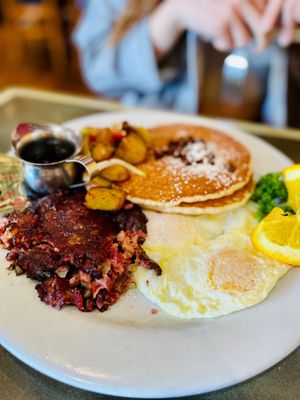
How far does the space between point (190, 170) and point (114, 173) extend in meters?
0.27

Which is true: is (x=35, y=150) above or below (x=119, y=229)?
above

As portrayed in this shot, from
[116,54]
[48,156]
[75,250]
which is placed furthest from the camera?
[116,54]

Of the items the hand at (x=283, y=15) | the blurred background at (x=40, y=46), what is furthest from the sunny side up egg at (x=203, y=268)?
the blurred background at (x=40, y=46)

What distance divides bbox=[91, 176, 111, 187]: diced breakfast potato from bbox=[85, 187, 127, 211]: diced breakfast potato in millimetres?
59

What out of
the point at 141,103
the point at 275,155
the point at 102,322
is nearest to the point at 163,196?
the point at 102,322

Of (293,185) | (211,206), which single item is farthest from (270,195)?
(211,206)

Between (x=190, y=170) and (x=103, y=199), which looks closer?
(x=103, y=199)

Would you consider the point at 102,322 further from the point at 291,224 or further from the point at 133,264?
the point at 291,224

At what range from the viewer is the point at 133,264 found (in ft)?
3.63

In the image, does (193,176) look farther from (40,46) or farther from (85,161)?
(40,46)

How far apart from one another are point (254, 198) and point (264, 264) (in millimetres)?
318

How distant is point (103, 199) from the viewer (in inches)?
46.6

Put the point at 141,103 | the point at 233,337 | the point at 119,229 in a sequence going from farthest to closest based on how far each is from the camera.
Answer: the point at 141,103 < the point at 119,229 < the point at 233,337

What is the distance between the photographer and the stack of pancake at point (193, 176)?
1.25 m
